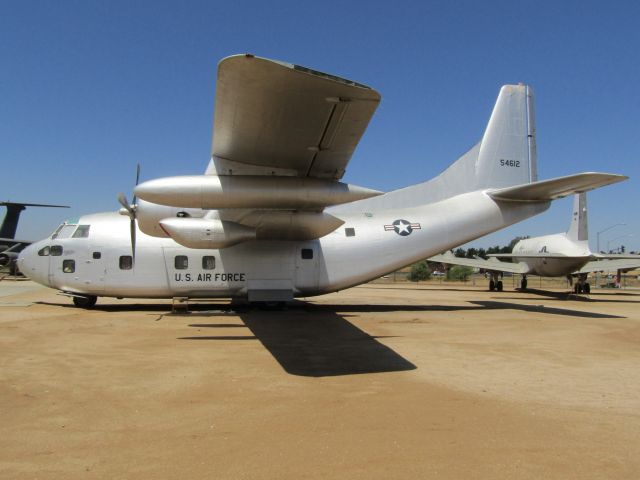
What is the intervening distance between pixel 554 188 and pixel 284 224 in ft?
27.0

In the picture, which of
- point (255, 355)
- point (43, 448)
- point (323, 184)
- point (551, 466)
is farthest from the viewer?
point (323, 184)

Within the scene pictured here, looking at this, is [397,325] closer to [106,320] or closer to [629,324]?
[629,324]

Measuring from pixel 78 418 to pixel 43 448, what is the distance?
2.73 ft

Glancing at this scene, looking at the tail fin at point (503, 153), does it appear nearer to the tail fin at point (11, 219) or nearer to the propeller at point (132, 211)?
the propeller at point (132, 211)

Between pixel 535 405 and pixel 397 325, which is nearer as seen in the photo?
pixel 535 405

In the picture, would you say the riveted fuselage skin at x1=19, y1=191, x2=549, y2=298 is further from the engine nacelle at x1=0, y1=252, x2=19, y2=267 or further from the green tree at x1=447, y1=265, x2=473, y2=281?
the green tree at x1=447, y1=265, x2=473, y2=281

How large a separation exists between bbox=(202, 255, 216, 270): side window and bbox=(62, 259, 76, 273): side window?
13.4 ft

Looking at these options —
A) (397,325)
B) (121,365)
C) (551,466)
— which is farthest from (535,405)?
(397,325)

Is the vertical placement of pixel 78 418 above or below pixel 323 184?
below

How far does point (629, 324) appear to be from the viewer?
536 inches

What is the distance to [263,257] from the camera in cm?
1509

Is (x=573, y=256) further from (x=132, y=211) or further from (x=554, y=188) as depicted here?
(x=132, y=211)

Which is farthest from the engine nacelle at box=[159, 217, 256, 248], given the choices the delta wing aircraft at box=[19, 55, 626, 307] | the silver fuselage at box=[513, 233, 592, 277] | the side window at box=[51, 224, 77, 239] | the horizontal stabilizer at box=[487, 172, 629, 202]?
the silver fuselage at box=[513, 233, 592, 277]

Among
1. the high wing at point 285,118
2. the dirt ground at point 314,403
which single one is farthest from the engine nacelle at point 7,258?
the high wing at point 285,118
